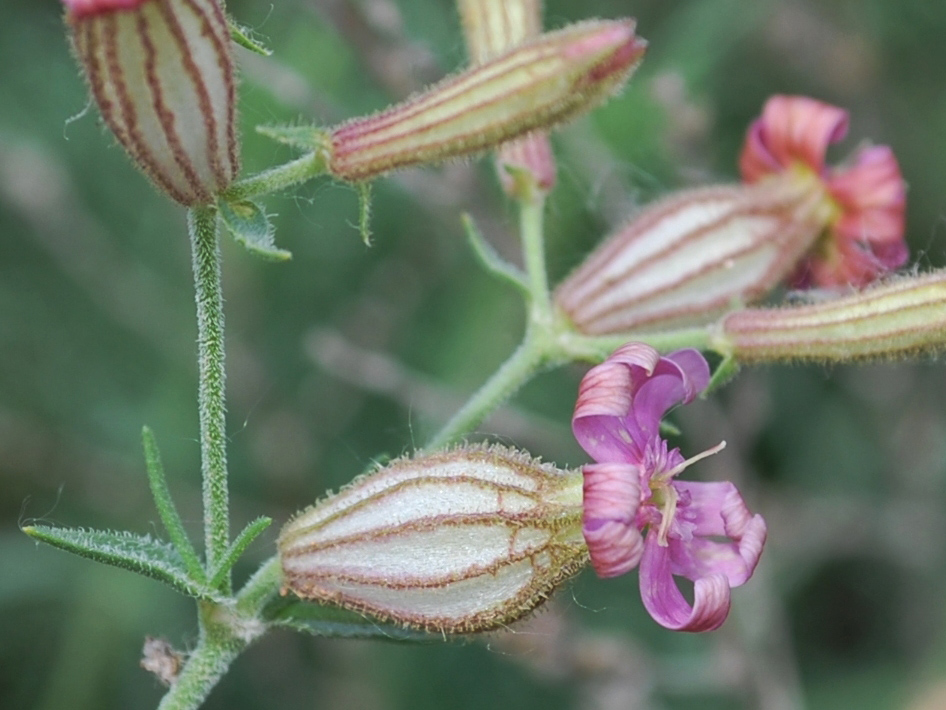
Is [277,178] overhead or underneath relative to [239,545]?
overhead

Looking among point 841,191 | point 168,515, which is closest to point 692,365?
point 168,515

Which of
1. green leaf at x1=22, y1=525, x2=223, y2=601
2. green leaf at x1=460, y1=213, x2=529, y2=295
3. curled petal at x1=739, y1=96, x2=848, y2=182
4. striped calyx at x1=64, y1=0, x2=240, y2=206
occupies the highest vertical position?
curled petal at x1=739, y1=96, x2=848, y2=182

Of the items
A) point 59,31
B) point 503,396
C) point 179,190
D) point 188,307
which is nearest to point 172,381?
point 188,307

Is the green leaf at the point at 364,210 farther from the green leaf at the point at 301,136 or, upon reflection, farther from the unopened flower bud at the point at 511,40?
the unopened flower bud at the point at 511,40

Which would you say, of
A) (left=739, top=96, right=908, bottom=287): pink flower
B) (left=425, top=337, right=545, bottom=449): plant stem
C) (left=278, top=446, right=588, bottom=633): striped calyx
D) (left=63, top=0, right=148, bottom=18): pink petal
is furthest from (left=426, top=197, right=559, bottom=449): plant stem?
(left=63, top=0, right=148, bottom=18): pink petal

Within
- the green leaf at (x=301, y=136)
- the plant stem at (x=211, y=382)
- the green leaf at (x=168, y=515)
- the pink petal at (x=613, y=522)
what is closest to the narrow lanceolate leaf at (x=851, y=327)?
the pink petal at (x=613, y=522)

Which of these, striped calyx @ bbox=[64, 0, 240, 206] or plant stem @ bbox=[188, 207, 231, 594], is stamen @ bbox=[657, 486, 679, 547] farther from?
striped calyx @ bbox=[64, 0, 240, 206]

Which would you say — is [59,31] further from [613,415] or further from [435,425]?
[613,415]

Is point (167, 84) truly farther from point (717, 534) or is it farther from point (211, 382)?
point (717, 534)
